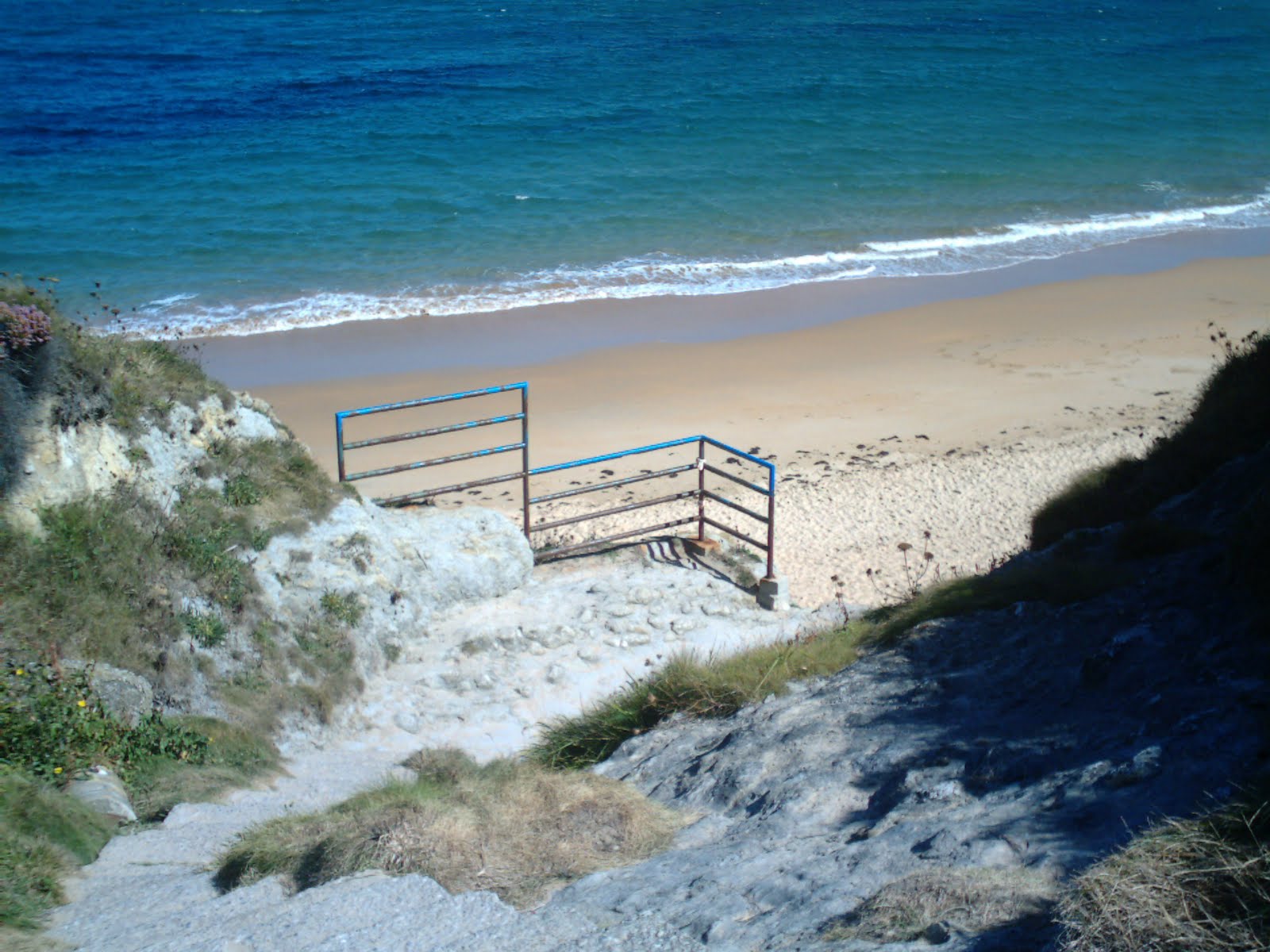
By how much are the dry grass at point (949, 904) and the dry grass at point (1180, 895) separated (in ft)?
0.85

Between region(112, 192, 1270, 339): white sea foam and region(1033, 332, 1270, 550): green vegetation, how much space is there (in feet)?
37.2

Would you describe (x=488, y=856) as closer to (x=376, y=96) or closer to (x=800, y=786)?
(x=800, y=786)

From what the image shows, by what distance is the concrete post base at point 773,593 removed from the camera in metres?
9.18

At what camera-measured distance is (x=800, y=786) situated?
5.14 meters

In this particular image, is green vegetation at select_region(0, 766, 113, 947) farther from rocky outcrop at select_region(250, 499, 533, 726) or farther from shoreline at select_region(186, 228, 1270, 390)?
shoreline at select_region(186, 228, 1270, 390)

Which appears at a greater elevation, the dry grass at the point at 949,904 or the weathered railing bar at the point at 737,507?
the dry grass at the point at 949,904

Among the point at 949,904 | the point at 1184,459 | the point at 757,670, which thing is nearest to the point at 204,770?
the point at 757,670

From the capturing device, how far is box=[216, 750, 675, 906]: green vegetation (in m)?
4.52

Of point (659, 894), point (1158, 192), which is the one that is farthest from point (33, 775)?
point (1158, 192)

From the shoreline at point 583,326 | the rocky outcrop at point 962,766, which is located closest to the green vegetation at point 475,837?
the rocky outcrop at point 962,766

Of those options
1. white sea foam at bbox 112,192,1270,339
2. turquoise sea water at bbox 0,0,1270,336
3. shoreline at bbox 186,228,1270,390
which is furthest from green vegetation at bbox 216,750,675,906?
white sea foam at bbox 112,192,1270,339

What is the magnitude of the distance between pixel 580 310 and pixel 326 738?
500 inches

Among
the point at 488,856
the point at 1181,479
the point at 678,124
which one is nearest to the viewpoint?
the point at 488,856

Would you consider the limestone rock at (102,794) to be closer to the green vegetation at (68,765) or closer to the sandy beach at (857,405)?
the green vegetation at (68,765)
